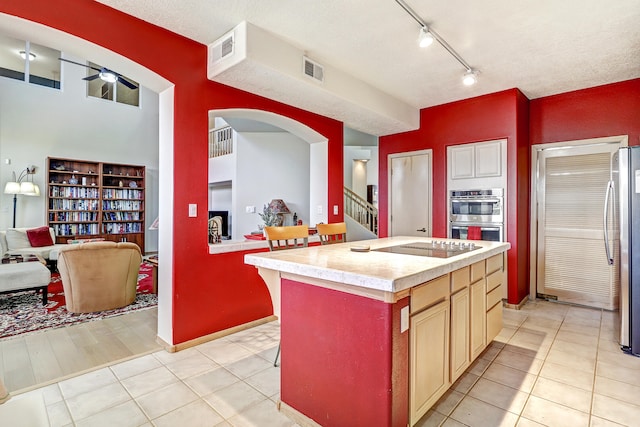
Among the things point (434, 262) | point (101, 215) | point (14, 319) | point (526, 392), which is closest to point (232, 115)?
point (434, 262)

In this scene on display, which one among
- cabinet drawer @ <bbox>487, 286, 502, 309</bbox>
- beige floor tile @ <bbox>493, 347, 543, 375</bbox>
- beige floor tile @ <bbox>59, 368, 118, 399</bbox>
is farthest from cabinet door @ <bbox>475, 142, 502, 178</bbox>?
beige floor tile @ <bbox>59, 368, 118, 399</bbox>

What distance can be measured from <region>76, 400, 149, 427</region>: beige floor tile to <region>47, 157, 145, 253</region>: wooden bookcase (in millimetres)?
6486

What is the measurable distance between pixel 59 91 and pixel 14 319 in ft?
18.6

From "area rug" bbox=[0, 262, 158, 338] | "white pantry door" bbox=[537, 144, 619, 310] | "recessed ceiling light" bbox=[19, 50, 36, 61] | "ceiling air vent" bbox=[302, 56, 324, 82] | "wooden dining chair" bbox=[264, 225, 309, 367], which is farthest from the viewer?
"recessed ceiling light" bbox=[19, 50, 36, 61]

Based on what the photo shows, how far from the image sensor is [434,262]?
1.87 m

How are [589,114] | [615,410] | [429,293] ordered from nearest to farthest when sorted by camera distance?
[429,293]
[615,410]
[589,114]

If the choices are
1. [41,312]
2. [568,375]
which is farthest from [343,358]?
[41,312]

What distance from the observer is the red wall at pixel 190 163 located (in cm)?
255

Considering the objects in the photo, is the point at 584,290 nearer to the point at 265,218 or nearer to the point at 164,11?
the point at 265,218

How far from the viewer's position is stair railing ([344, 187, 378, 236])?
27.2ft

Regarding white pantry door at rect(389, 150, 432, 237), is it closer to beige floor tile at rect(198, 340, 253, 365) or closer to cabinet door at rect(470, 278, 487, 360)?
cabinet door at rect(470, 278, 487, 360)

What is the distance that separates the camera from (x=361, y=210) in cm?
853

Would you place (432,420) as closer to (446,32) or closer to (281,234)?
(281,234)

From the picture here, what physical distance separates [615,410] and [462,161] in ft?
10.7
